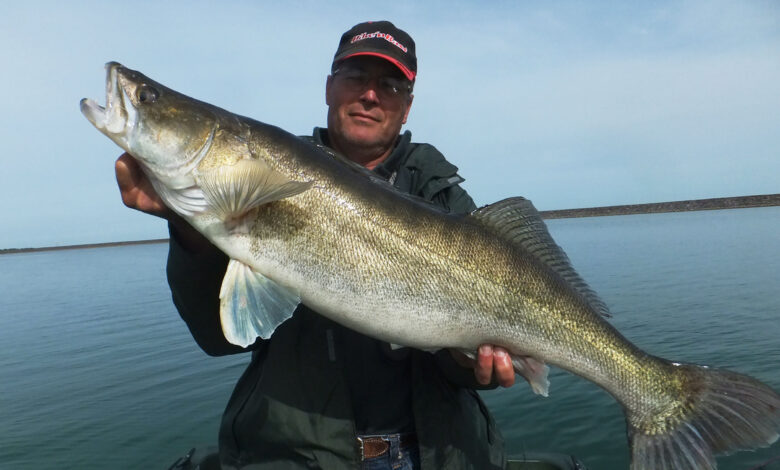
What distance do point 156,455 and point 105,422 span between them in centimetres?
201

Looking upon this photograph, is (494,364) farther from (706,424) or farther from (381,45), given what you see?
(381,45)

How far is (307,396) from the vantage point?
307 cm

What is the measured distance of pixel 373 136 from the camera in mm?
3824

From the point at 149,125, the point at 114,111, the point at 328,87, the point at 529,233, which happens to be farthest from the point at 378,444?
the point at 328,87

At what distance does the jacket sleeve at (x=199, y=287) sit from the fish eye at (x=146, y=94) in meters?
0.74

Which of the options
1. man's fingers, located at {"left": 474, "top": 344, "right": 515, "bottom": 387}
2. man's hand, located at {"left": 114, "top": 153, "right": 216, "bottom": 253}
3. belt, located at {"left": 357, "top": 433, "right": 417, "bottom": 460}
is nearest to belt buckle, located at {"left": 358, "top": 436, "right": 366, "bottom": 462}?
belt, located at {"left": 357, "top": 433, "right": 417, "bottom": 460}

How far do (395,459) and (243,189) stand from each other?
186 centimetres

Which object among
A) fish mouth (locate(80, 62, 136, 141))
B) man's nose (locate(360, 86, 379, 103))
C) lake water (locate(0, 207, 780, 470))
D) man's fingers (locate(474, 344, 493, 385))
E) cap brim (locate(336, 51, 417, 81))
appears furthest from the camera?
lake water (locate(0, 207, 780, 470))

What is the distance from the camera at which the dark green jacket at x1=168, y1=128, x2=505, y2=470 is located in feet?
9.93

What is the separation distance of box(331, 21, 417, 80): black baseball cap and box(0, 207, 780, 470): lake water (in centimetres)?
612

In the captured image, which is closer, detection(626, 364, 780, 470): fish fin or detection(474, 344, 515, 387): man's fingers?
detection(626, 364, 780, 470): fish fin

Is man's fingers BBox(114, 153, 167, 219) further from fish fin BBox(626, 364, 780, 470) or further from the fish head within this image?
fish fin BBox(626, 364, 780, 470)

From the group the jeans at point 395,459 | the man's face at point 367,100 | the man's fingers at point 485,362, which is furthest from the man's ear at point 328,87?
the jeans at point 395,459

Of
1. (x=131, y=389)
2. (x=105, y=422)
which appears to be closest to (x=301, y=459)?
(x=105, y=422)
